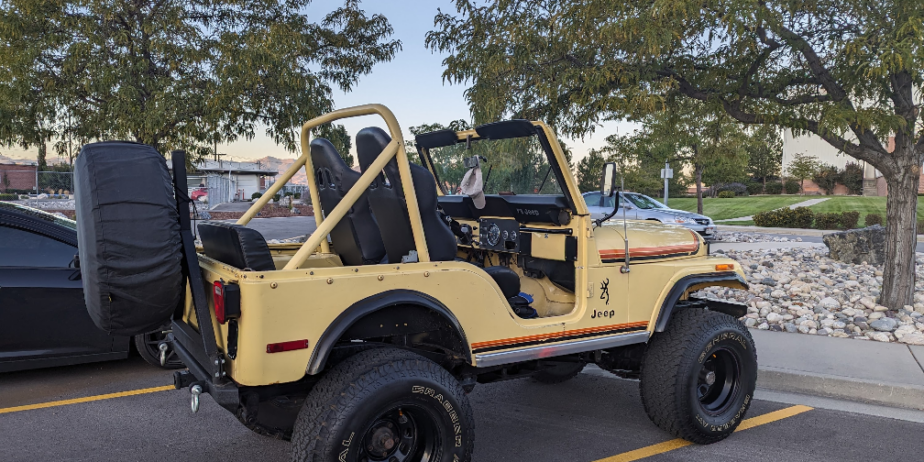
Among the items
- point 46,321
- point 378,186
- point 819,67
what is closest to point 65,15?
point 46,321

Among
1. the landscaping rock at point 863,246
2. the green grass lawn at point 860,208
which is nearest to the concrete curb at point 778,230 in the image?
the green grass lawn at point 860,208

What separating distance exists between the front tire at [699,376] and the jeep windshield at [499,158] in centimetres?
121

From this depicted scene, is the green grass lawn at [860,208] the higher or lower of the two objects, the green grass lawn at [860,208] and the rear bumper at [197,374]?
the higher

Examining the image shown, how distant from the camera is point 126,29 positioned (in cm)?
935

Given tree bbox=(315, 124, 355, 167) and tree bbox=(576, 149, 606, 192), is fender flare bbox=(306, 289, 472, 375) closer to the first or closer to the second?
tree bbox=(576, 149, 606, 192)

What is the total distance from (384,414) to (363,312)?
1.63 ft

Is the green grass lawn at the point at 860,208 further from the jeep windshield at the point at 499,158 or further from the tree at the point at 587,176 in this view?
the jeep windshield at the point at 499,158

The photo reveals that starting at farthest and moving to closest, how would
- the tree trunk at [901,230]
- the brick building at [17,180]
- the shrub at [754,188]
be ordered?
the shrub at [754,188], the brick building at [17,180], the tree trunk at [901,230]

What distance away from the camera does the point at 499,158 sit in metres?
4.50

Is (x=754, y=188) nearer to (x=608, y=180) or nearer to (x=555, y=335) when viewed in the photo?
(x=608, y=180)

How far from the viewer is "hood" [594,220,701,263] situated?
3828 millimetres

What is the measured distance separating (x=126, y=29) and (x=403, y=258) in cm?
817

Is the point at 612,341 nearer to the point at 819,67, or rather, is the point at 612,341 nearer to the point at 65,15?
the point at 819,67

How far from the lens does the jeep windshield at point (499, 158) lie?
393 centimetres
